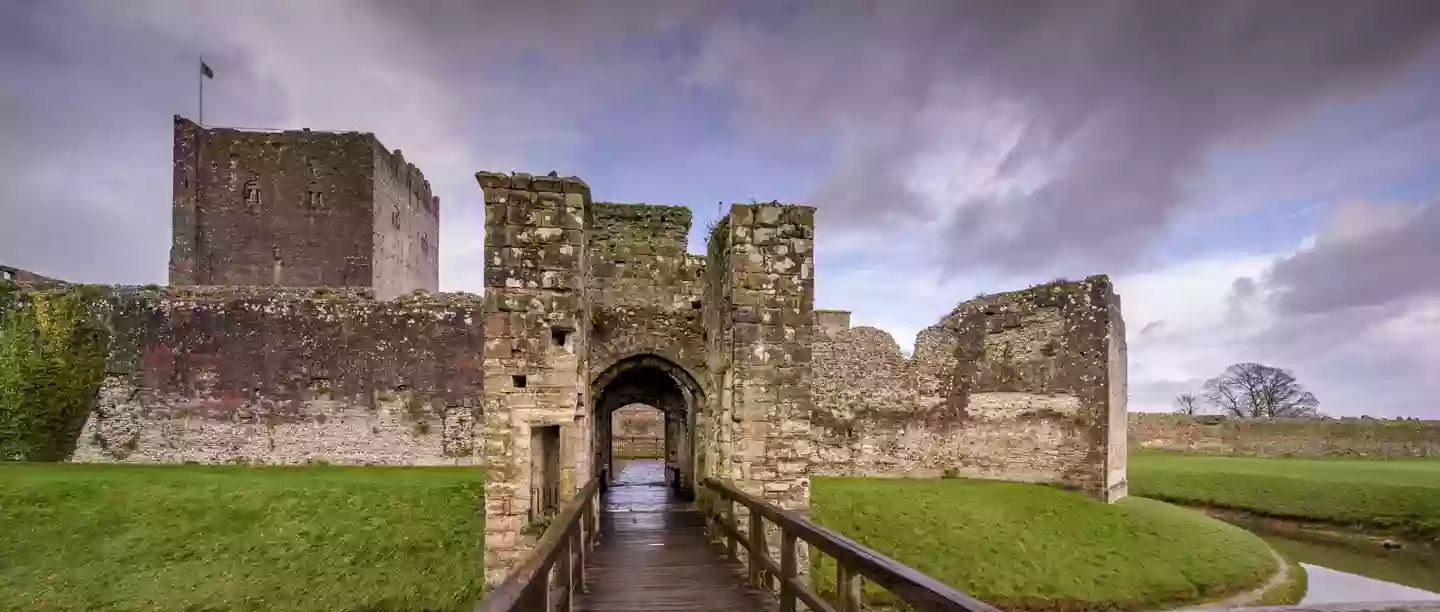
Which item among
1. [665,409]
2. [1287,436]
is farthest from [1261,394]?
[665,409]

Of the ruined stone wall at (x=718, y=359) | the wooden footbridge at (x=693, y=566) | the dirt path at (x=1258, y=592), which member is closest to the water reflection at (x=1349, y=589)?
the dirt path at (x=1258, y=592)

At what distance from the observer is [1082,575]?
44.7ft

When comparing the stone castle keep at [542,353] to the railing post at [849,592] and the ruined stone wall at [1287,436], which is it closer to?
the railing post at [849,592]

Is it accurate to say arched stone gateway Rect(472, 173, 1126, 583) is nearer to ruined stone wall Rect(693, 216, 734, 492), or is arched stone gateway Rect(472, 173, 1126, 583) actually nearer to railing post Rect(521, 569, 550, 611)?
ruined stone wall Rect(693, 216, 734, 492)

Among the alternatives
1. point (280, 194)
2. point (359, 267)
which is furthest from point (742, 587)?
point (280, 194)

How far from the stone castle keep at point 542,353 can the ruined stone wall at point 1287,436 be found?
14903 mm

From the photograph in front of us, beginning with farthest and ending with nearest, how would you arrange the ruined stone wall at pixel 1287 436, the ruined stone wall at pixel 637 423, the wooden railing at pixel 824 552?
the ruined stone wall at pixel 637 423 → the ruined stone wall at pixel 1287 436 → the wooden railing at pixel 824 552

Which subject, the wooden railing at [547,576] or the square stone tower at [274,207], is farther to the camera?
the square stone tower at [274,207]

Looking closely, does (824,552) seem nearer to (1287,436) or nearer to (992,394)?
(992,394)

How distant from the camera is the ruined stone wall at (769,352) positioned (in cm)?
1005

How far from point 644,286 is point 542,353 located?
3.55 meters

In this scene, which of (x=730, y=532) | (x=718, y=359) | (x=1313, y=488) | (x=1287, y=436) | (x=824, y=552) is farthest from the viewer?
(x=1287, y=436)

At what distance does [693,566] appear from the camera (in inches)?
334

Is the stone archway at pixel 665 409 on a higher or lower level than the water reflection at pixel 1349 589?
higher
